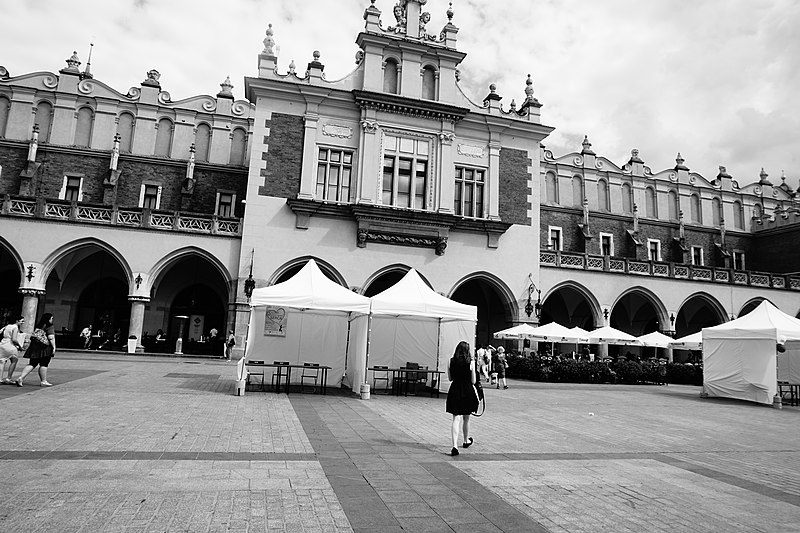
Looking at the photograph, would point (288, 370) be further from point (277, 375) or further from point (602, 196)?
point (602, 196)

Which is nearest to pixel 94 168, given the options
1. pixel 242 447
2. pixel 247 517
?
pixel 242 447

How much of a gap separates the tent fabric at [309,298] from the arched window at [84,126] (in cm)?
2160

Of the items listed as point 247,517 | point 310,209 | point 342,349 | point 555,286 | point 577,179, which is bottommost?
point 247,517

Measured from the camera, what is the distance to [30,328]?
23.1m

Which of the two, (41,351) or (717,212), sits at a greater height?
(717,212)

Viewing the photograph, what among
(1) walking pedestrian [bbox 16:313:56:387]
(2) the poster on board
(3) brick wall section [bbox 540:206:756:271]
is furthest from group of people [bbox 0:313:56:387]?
(3) brick wall section [bbox 540:206:756:271]

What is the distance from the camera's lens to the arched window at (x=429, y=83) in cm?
2692

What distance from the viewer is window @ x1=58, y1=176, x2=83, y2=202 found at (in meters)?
28.7

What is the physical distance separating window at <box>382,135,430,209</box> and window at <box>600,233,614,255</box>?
1497 centimetres

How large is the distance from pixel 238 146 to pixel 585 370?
72.9 feet

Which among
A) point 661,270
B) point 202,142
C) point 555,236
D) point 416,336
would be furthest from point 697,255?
point 202,142

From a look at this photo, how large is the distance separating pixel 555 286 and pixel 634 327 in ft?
30.3

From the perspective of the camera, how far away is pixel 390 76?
87.2 feet

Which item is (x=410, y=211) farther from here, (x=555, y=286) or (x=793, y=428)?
(x=793, y=428)
